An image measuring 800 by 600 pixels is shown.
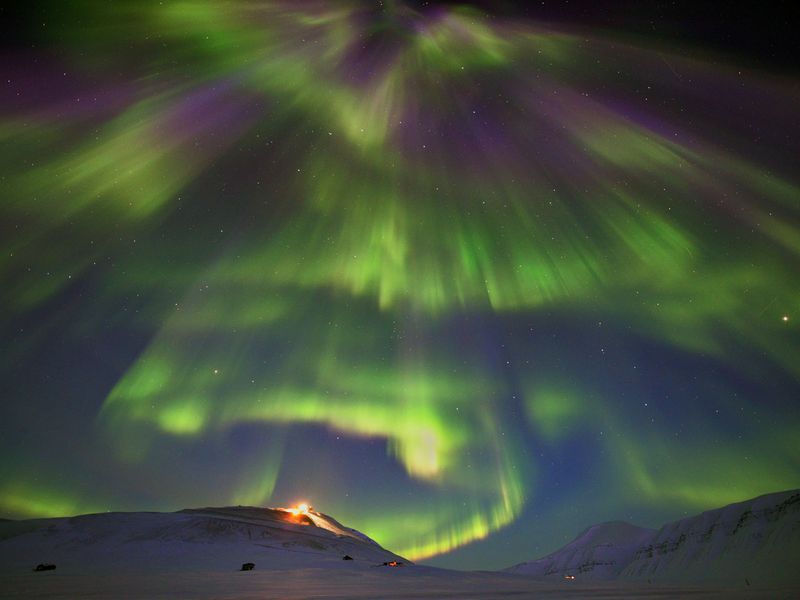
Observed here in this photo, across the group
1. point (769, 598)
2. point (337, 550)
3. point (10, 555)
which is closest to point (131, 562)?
point (10, 555)

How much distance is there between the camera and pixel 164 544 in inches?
4956

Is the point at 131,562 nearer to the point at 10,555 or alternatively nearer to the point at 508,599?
the point at 10,555

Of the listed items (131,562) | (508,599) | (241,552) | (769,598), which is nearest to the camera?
(769,598)

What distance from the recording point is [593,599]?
1608 cm

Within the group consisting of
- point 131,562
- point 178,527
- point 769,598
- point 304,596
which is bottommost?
point 769,598

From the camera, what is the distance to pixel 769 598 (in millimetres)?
14078

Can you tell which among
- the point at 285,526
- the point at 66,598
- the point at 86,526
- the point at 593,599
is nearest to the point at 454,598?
the point at 593,599

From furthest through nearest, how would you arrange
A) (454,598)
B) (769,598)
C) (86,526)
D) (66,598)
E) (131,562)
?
(86,526) < (131,562) < (66,598) < (454,598) < (769,598)

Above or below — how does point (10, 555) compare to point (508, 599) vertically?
above

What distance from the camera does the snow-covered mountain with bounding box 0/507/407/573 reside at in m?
103

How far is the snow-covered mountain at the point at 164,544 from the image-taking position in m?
103

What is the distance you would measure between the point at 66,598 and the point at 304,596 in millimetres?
9045

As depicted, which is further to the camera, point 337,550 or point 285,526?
point 285,526

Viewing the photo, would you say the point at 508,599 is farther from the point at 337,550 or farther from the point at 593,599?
the point at 337,550
